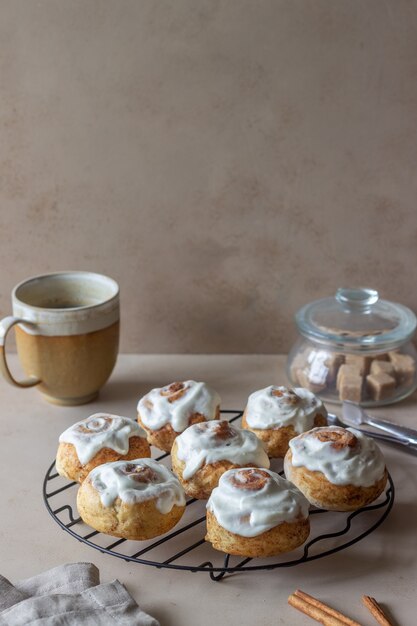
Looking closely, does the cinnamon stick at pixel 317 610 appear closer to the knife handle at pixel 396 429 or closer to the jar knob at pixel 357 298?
the knife handle at pixel 396 429

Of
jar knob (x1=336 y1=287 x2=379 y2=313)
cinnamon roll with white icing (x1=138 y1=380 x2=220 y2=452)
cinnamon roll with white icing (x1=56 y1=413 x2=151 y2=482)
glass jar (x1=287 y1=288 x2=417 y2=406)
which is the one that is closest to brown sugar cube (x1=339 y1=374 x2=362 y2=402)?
glass jar (x1=287 y1=288 x2=417 y2=406)

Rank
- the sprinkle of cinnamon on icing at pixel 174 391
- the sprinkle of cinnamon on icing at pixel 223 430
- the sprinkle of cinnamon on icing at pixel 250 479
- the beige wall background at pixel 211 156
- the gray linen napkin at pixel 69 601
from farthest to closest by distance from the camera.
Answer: the beige wall background at pixel 211 156
the sprinkle of cinnamon on icing at pixel 174 391
the sprinkle of cinnamon on icing at pixel 223 430
the sprinkle of cinnamon on icing at pixel 250 479
the gray linen napkin at pixel 69 601

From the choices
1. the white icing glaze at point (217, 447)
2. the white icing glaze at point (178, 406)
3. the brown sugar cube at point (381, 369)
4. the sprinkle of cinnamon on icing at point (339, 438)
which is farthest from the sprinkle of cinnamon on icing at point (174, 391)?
the brown sugar cube at point (381, 369)

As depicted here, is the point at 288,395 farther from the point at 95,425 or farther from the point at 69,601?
the point at 69,601

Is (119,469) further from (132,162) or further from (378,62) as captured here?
(378,62)

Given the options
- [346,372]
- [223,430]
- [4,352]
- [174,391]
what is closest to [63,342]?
[4,352]

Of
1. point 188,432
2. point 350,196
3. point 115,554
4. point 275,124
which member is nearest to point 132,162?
point 275,124
